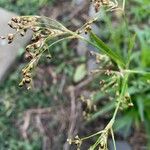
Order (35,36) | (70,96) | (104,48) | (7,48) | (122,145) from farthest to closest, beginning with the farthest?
1. (7,48)
2. (70,96)
3. (122,145)
4. (104,48)
5. (35,36)

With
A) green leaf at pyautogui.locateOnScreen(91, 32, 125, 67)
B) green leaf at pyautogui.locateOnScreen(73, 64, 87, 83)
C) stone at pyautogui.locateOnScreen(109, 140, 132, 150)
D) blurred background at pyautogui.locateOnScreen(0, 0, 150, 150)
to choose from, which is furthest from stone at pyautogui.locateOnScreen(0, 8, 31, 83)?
green leaf at pyautogui.locateOnScreen(91, 32, 125, 67)

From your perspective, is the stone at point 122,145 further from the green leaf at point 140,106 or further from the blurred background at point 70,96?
the green leaf at point 140,106

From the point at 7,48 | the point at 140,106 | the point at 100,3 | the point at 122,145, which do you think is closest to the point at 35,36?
the point at 100,3

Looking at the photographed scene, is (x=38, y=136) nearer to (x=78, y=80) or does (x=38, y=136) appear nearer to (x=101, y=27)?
(x=78, y=80)

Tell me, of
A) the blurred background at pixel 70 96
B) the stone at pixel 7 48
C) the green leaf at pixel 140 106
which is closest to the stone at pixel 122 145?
the blurred background at pixel 70 96

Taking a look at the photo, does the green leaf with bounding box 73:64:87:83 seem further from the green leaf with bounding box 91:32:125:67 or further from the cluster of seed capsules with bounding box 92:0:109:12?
the cluster of seed capsules with bounding box 92:0:109:12

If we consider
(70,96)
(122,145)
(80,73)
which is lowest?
(122,145)

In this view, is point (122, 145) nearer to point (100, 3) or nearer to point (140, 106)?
point (140, 106)
